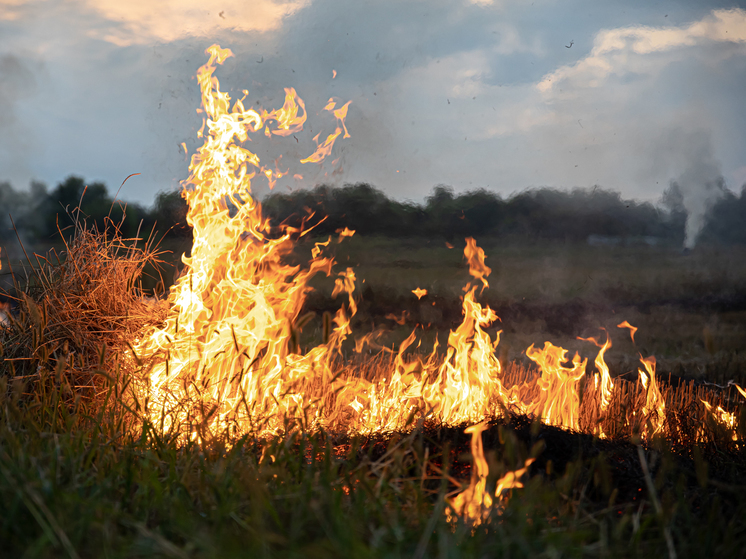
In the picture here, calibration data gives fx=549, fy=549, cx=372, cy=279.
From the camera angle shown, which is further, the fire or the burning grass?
the fire

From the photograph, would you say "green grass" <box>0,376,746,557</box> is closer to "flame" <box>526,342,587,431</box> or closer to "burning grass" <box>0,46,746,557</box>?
"burning grass" <box>0,46,746,557</box>

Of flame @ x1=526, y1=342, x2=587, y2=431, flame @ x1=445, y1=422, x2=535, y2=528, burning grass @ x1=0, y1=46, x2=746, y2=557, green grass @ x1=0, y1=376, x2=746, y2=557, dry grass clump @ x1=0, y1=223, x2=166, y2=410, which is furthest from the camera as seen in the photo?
flame @ x1=526, y1=342, x2=587, y2=431

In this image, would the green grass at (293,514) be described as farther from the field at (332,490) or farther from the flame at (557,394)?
the flame at (557,394)

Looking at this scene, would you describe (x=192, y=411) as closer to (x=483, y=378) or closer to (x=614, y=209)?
(x=483, y=378)

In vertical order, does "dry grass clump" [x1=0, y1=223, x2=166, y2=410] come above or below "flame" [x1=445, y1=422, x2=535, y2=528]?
above

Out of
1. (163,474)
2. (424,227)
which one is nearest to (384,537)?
(163,474)

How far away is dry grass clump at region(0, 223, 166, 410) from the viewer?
4301 mm

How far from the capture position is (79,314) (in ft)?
Result: 14.9

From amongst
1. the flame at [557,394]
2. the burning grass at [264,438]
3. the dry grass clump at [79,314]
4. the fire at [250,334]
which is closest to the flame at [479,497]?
the burning grass at [264,438]

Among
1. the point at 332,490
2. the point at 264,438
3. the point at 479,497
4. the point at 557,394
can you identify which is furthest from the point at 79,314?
the point at 557,394

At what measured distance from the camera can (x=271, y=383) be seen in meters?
4.82

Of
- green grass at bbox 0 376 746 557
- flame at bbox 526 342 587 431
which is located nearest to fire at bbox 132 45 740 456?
flame at bbox 526 342 587 431

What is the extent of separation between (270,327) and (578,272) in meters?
A: 16.3

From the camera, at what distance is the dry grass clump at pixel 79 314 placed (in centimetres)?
430
